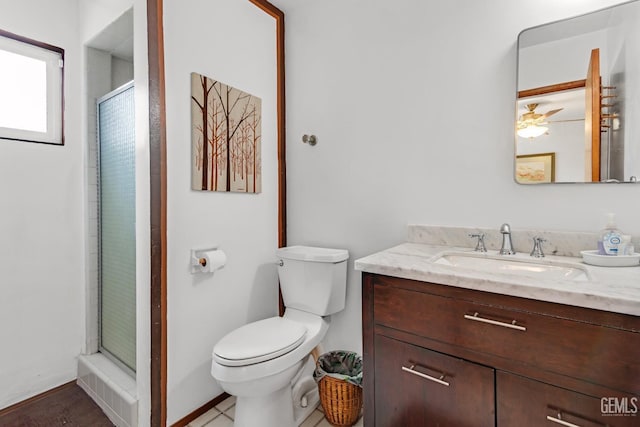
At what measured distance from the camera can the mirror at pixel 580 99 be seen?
121 centimetres

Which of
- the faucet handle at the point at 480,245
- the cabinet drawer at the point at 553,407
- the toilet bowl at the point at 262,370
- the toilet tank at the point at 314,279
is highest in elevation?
the faucet handle at the point at 480,245

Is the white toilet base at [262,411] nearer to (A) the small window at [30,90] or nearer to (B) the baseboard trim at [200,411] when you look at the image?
(B) the baseboard trim at [200,411]

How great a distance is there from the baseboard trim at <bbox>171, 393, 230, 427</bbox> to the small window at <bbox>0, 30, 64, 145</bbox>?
70.3 inches

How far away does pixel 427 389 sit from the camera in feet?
3.50

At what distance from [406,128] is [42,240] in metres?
2.23

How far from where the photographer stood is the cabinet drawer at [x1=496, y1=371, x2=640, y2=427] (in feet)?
2.57

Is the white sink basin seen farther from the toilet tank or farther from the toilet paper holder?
the toilet paper holder

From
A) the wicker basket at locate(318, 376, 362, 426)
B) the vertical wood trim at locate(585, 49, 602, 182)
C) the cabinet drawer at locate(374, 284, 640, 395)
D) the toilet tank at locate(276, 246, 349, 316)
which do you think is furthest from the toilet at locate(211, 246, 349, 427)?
the vertical wood trim at locate(585, 49, 602, 182)

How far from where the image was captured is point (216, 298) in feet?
5.75

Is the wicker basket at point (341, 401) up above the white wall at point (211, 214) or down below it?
below

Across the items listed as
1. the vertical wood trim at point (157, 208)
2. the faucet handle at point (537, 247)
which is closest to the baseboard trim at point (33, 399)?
the vertical wood trim at point (157, 208)

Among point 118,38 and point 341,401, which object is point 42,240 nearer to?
point 118,38

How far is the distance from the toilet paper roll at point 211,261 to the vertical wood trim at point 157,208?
18 cm

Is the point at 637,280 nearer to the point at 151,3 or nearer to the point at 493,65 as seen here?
the point at 493,65
